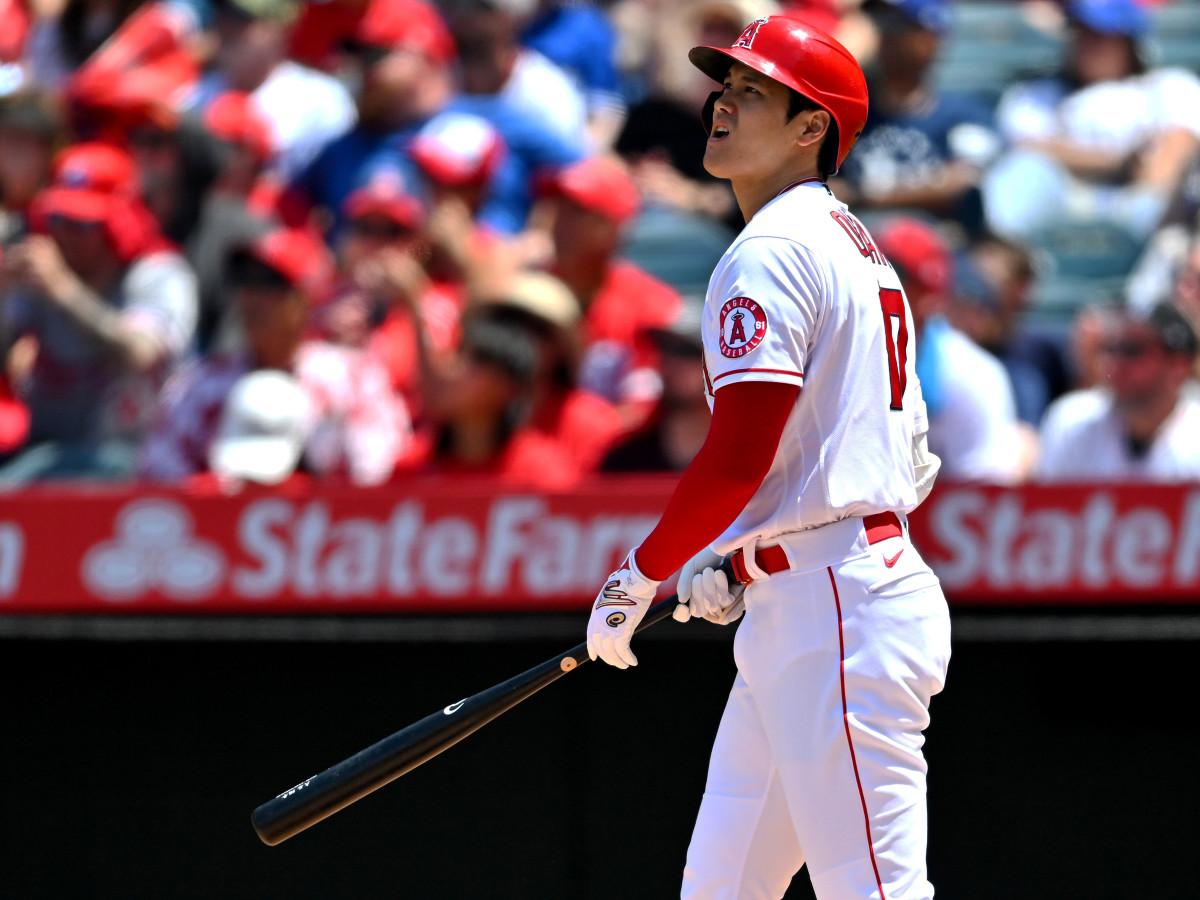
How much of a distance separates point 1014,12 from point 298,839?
16.0 ft

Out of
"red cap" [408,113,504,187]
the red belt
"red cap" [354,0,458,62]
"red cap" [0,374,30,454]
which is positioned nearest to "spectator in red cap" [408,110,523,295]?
"red cap" [408,113,504,187]

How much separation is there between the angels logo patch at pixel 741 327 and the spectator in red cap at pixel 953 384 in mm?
1829

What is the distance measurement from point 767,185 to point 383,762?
44.3 inches

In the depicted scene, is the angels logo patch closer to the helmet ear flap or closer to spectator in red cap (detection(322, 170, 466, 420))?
the helmet ear flap

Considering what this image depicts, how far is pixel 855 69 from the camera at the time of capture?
7.73 feet

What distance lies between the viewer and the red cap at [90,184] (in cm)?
484

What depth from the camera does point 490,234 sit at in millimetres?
5082

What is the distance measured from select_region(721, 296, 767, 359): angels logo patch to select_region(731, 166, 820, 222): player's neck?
0.24 metres

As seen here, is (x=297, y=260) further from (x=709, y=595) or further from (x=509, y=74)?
(x=709, y=595)

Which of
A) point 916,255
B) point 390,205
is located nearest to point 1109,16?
point 916,255

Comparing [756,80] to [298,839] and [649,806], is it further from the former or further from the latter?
[298,839]

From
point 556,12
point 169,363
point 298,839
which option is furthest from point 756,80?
point 556,12

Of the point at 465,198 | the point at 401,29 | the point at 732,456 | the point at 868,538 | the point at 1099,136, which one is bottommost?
the point at 868,538

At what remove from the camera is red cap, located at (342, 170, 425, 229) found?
190 inches
